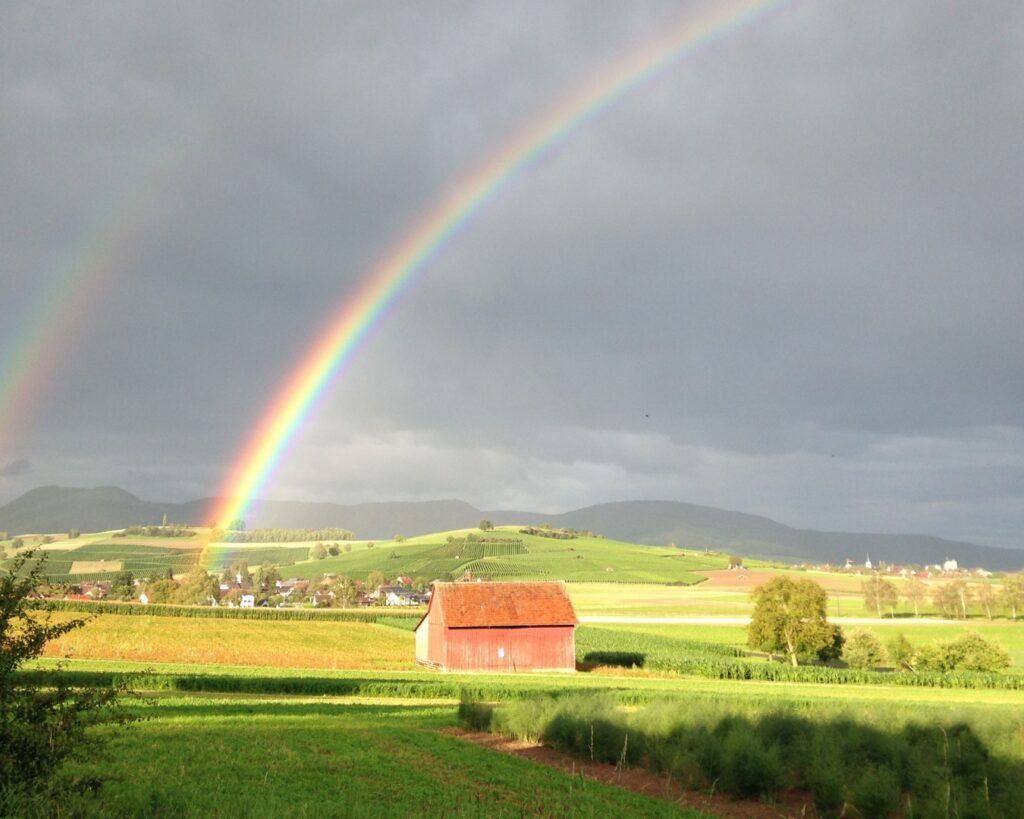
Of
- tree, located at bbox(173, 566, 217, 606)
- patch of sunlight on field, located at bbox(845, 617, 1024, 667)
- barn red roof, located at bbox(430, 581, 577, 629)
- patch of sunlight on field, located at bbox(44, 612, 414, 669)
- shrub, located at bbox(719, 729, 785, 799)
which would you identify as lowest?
patch of sunlight on field, located at bbox(845, 617, 1024, 667)

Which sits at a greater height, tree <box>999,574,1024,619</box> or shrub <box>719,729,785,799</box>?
shrub <box>719,729,785,799</box>

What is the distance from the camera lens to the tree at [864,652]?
3019 inches

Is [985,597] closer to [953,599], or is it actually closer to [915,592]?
[953,599]

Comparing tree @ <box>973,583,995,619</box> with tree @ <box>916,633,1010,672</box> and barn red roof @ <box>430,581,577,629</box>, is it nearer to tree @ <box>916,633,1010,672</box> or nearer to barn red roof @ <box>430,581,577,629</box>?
tree @ <box>916,633,1010,672</box>

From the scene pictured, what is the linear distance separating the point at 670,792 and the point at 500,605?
5025 centimetres

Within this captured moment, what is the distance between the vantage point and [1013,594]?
139250 mm

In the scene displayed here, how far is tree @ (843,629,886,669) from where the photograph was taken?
252ft

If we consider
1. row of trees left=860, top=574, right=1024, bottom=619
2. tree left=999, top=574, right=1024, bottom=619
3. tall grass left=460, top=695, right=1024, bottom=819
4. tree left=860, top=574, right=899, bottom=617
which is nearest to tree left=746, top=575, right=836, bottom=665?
tall grass left=460, top=695, right=1024, bottom=819

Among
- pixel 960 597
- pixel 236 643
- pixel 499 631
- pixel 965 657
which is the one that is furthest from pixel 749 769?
pixel 960 597

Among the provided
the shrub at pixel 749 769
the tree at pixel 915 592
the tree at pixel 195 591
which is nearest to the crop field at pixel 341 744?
→ the shrub at pixel 749 769

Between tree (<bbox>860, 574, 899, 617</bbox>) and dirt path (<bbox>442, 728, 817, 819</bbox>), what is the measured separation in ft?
435

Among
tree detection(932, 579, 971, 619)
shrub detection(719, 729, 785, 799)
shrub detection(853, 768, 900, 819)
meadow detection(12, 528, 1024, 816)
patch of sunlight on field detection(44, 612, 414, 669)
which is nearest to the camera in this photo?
meadow detection(12, 528, 1024, 816)

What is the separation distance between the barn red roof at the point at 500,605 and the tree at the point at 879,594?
92539mm

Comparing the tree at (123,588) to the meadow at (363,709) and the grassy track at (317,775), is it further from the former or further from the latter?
the grassy track at (317,775)
